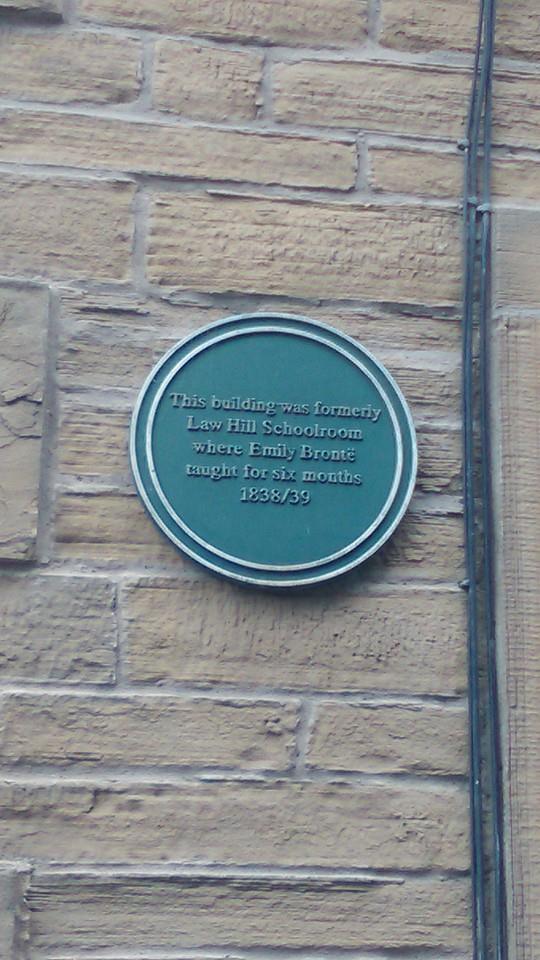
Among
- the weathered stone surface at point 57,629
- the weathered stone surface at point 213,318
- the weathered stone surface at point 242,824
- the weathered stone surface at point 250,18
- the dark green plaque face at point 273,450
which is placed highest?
the weathered stone surface at point 250,18

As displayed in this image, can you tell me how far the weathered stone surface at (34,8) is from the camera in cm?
300

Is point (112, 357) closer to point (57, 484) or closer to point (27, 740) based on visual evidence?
point (57, 484)

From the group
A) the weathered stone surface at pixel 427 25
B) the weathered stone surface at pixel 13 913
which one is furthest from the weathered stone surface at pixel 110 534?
the weathered stone surface at pixel 427 25

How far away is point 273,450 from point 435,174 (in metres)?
0.73

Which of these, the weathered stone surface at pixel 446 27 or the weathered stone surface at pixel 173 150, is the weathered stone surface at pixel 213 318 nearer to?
the weathered stone surface at pixel 173 150

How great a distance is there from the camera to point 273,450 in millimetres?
2758

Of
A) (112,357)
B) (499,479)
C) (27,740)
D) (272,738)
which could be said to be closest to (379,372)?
(499,479)

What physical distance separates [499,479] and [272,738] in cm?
66

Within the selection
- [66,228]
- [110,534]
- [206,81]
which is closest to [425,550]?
[110,534]

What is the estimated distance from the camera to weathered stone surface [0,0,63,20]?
3004 mm

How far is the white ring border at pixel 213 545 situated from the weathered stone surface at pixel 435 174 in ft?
1.32

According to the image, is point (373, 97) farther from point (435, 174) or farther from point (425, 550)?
point (425, 550)

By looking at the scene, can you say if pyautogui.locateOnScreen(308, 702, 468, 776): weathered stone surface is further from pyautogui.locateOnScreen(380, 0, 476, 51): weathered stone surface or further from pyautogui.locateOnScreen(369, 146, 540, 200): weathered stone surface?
pyautogui.locateOnScreen(380, 0, 476, 51): weathered stone surface

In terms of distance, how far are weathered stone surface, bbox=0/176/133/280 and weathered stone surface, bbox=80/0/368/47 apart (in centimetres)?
40
